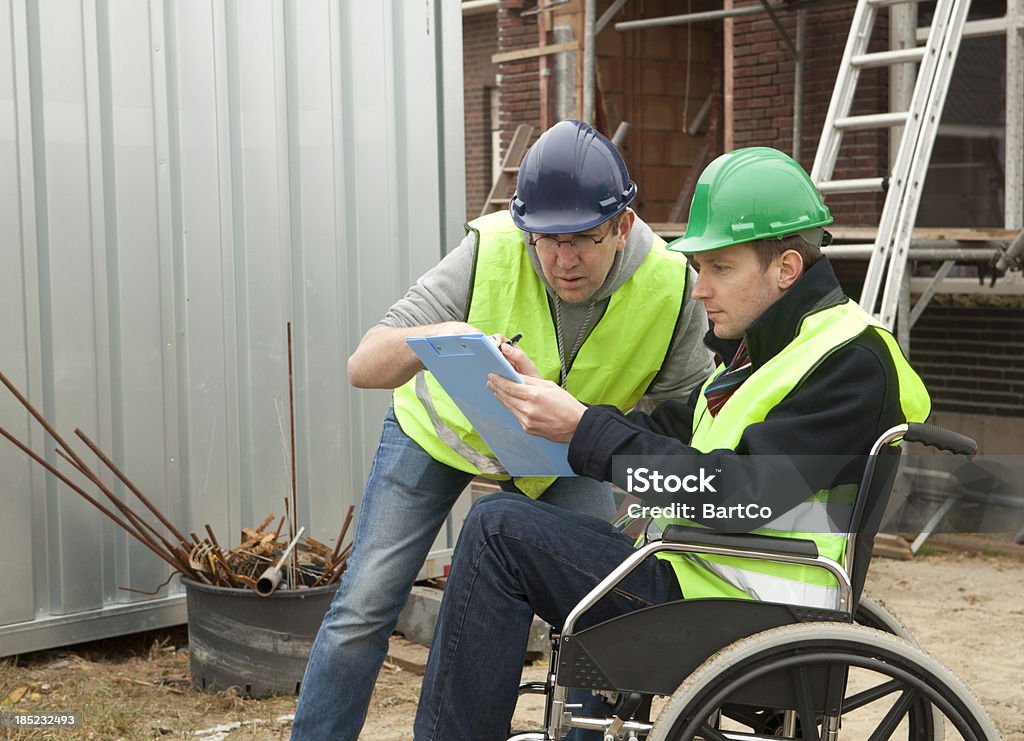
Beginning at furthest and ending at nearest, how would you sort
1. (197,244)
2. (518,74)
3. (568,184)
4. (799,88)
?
(518,74) < (799,88) < (197,244) < (568,184)

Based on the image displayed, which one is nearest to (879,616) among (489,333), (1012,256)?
(489,333)

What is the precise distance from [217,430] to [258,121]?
1260 millimetres

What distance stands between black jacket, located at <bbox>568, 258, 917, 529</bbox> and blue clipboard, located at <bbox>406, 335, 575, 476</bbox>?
18 centimetres

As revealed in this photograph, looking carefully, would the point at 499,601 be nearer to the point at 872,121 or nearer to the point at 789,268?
the point at 789,268

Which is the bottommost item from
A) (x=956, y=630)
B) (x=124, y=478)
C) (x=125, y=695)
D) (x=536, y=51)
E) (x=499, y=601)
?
(x=956, y=630)

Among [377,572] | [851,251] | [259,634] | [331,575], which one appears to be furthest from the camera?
[851,251]

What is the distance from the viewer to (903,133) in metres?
7.48

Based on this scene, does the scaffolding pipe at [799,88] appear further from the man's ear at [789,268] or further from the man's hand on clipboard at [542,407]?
the man's hand on clipboard at [542,407]

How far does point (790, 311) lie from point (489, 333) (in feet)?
2.96

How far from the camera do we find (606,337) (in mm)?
3344

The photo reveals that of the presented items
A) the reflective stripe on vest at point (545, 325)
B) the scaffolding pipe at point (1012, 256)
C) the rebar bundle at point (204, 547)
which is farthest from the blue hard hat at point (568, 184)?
the scaffolding pipe at point (1012, 256)

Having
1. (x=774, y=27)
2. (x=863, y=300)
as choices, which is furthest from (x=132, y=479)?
(x=774, y=27)

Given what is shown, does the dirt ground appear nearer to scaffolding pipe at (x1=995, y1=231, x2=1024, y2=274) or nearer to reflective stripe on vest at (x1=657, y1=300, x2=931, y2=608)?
scaffolding pipe at (x1=995, y1=231, x2=1024, y2=274)

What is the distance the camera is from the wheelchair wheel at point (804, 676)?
2492mm
